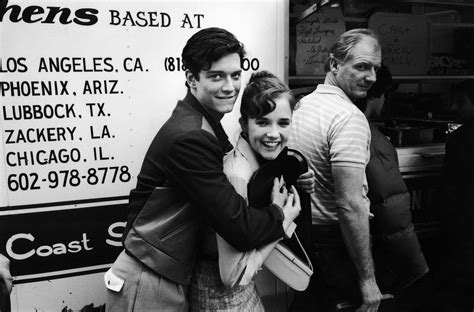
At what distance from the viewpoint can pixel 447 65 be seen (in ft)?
13.6

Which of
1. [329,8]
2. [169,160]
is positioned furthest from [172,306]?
[329,8]

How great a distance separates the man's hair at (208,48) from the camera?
151 centimetres

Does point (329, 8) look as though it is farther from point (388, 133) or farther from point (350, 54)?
point (350, 54)

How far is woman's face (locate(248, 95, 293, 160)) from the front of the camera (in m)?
1.57

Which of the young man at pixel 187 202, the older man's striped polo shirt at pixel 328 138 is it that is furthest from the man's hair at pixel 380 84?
Result: the young man at pixel 187 202

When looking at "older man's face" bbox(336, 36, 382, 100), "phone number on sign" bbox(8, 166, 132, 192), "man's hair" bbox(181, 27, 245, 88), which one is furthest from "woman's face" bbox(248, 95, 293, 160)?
"phone number on sign" bbox(8, 166, 132, 192)

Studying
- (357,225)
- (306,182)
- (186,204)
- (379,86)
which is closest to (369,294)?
(357,225)

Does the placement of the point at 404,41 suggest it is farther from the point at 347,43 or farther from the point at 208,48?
the point at 208,48

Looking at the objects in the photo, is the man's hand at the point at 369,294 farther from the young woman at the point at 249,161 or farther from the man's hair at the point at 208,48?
the man's hair at the point at 208,48

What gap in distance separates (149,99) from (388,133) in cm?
185

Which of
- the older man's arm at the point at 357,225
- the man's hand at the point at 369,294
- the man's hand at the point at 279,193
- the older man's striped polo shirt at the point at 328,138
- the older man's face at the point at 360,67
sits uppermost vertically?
the older man's face at the point at 360,67

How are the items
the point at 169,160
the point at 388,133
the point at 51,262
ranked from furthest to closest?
the point at 388,133
the point at 51,262
the point at 169,160

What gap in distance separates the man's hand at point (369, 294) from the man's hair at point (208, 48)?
1.20 m

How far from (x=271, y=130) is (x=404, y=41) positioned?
8.77ft
